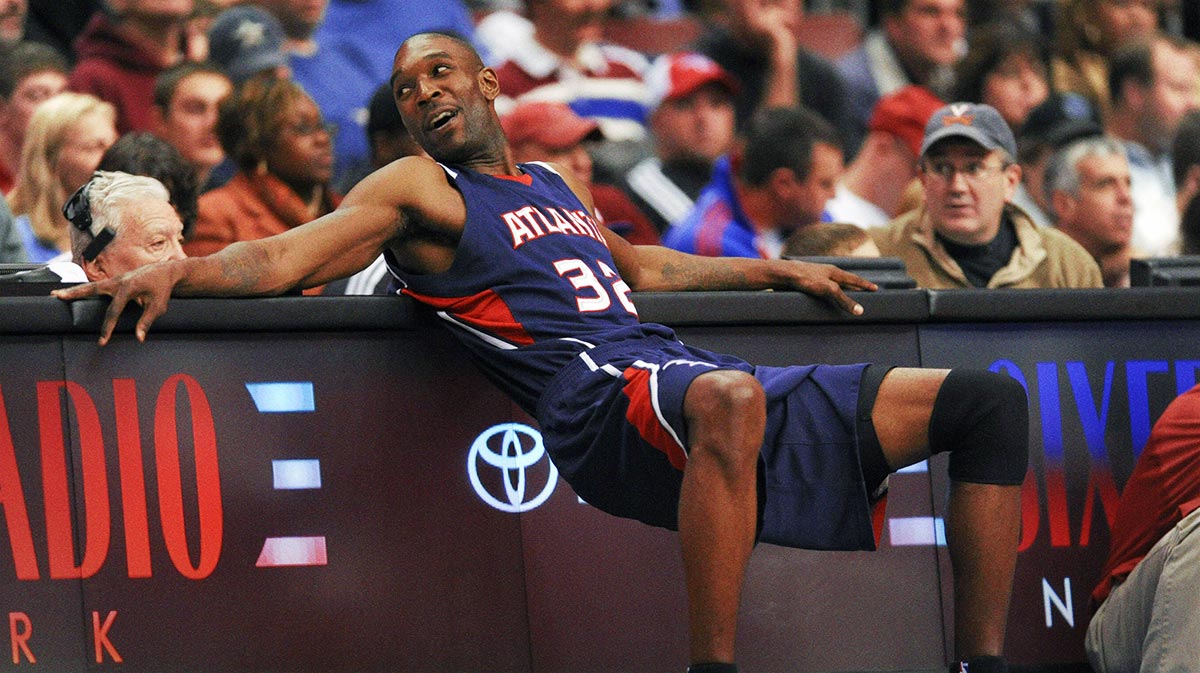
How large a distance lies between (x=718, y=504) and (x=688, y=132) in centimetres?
368

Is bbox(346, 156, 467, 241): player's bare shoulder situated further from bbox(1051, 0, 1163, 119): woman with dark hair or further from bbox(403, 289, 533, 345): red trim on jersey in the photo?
bbox(1051, 0, 1163, 119): woman with dark hair

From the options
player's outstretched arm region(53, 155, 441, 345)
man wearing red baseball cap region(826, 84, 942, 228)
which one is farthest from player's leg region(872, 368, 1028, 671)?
man wearing red baseball cap region(826, 84, 942, 228)

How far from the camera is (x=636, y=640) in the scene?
396 centimetres

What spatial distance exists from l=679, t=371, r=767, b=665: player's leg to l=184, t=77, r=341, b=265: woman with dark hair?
8.81 ft

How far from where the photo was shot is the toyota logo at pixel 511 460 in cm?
391

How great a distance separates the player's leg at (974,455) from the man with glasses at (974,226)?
1770 mm

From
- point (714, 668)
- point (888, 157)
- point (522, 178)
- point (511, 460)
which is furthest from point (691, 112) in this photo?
point (714, 668)

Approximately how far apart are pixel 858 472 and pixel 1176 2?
6.07 metres

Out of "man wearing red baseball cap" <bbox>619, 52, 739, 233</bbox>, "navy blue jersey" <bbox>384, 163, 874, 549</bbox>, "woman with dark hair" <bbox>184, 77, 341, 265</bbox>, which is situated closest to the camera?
"navy blue jersey" <bbox>384, 163, 874, 549</bbox>

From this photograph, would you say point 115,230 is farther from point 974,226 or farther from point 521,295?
→ point 974,226

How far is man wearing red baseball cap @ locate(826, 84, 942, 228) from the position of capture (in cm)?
705

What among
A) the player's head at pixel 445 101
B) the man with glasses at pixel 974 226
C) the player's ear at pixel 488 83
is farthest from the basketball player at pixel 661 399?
the man with glasses at pixel 974 226

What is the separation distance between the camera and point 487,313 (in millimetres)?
3723

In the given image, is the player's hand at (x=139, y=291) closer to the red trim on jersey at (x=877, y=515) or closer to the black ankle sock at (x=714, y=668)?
the black ankle sock at (x=714, y=668)
